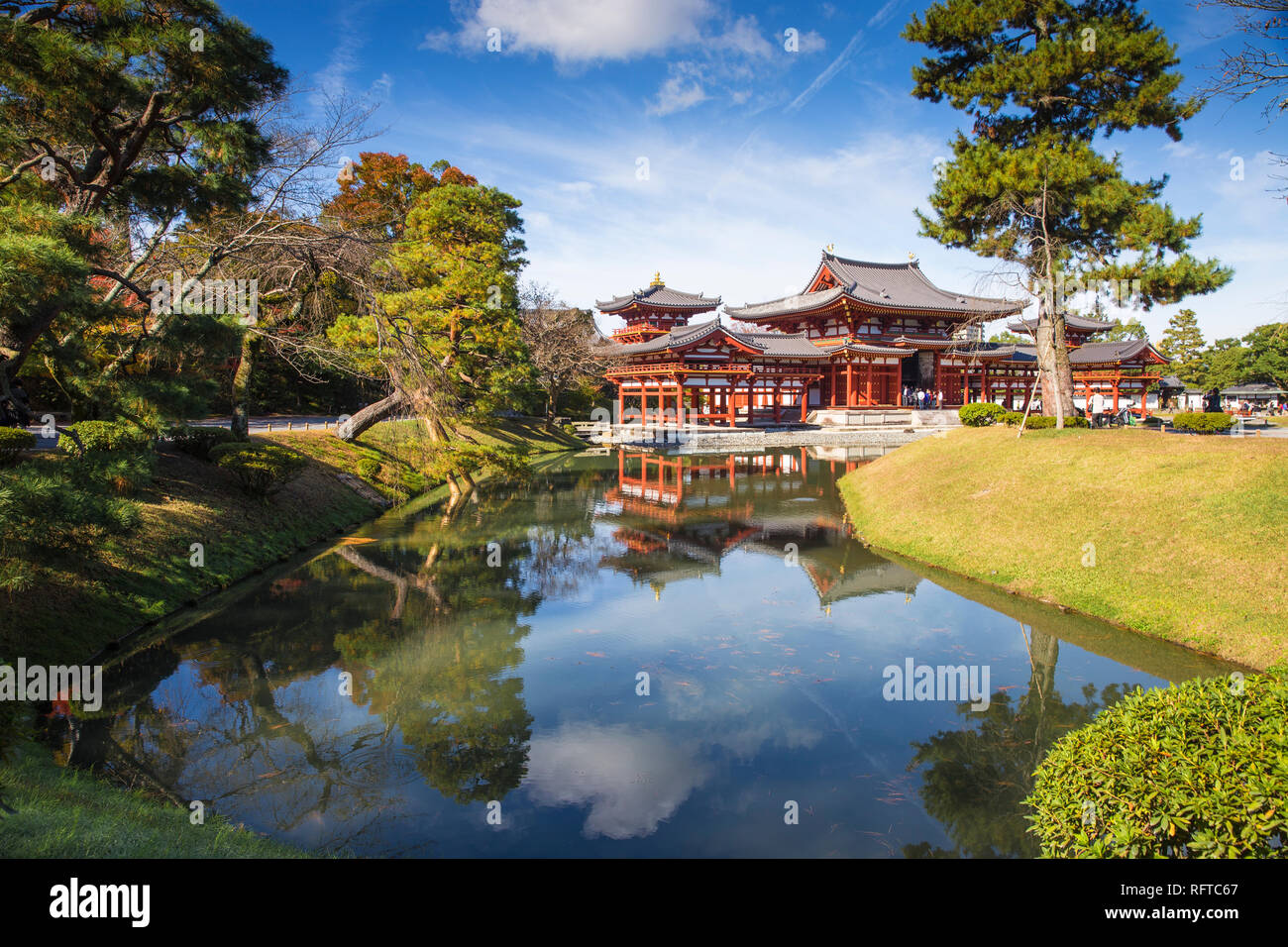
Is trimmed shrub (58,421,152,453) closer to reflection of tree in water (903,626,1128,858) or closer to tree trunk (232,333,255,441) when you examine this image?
tree trunk (232,333,255,441)

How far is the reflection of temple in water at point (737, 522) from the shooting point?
44.3 ft

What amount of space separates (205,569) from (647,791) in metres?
9.92

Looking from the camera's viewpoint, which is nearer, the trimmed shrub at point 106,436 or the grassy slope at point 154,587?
the grassy slope at point 154,587

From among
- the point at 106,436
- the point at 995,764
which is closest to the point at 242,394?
the point at 106,436

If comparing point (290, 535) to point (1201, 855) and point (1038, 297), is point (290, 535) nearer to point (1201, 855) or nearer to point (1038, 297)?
point (1201, 855)

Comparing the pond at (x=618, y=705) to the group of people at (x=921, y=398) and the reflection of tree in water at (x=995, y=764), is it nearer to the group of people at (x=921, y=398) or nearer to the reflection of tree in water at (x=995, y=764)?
the reflection of tree in water at (x=995, y=764)

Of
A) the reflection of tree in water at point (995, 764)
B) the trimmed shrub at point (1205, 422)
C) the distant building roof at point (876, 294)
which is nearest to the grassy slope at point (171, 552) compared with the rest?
the reflection of tree in water at point (995, 764)

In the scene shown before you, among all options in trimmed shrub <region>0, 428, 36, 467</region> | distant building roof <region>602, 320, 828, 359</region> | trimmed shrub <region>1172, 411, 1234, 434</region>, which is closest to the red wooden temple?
distant building roof <region>602, 320, 828, 359</region>

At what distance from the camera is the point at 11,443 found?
9.29 m

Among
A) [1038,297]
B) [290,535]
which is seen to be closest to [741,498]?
[1038,297]

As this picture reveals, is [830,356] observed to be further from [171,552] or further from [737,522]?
[171,552]

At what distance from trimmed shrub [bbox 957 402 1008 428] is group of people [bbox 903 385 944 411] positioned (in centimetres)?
1855

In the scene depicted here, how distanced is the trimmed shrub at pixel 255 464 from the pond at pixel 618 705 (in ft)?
7.58

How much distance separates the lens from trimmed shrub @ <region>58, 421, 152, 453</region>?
31.6 feet
